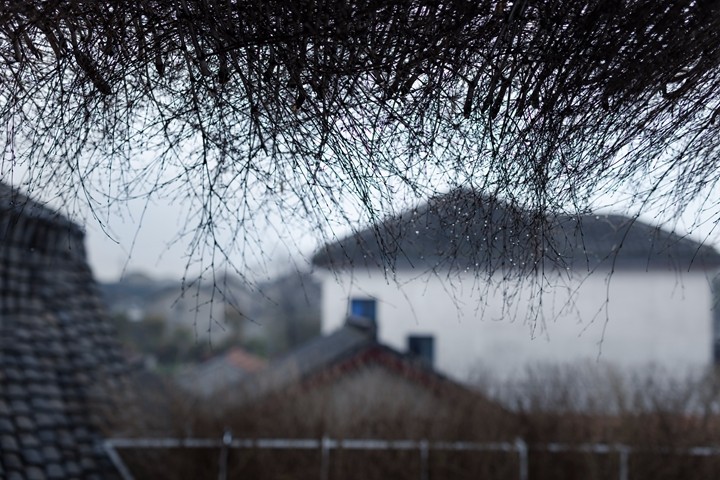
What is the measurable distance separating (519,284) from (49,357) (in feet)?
22.1

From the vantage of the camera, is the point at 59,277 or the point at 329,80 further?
the point at 59,277

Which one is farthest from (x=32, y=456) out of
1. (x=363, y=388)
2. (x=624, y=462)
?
(x=624, y=462)

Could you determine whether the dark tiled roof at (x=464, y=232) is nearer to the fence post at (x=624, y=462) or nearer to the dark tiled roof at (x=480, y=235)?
the dark tiled roof at (x=480, y=235)

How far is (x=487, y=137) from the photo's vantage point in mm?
2734

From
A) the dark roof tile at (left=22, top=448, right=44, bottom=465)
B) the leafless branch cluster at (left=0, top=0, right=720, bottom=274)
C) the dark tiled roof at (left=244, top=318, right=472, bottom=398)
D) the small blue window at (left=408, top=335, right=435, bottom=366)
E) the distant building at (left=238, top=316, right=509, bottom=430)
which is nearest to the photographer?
the leafless branch cluster at (left=0, top=0, right=720, bottom=274)

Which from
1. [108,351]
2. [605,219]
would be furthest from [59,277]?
[605,219]

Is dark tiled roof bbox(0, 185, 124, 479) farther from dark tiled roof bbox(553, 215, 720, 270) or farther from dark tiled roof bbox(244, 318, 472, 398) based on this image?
dark tiled roof bbox(553, 215, 720, 270)

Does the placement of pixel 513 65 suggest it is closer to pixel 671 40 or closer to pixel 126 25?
pixel 671 40

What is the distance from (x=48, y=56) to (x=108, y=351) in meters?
7.80

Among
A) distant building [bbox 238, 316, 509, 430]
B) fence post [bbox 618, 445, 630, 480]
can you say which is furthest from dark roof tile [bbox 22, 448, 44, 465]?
fence post [bbox 618, 445, 630, 480]

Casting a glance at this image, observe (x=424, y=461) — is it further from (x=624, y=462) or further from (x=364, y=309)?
(x=364, y=309)

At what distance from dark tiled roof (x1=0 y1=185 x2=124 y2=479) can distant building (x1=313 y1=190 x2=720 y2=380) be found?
267cm

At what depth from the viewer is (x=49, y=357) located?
875 centimetres

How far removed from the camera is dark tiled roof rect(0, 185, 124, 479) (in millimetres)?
7543
